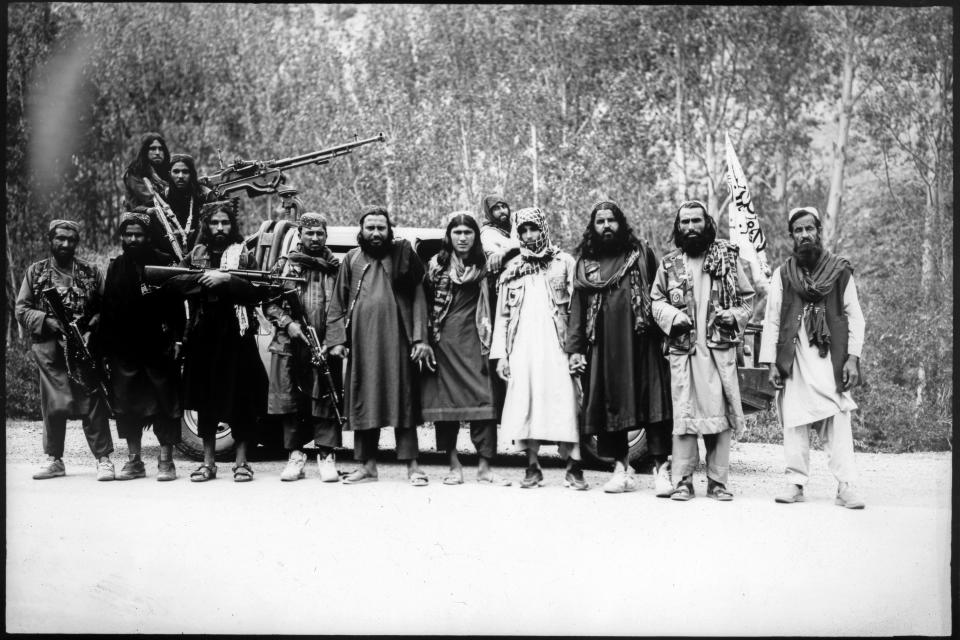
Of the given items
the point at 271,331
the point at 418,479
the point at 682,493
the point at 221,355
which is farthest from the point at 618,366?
the point at 221,355

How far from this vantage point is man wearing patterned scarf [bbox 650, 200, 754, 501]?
6.21 metres

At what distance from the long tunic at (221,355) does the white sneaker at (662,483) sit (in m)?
2.85

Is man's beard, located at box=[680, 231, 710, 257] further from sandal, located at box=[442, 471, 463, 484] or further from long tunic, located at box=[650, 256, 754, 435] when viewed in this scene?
sandal, located at box=[442, 471, 463, 484]

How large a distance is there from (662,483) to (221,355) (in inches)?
125

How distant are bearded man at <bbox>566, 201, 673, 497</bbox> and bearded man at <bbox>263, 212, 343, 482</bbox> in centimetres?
176

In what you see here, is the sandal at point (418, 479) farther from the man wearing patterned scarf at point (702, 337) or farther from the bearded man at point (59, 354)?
the bearded man at point (59, 354)

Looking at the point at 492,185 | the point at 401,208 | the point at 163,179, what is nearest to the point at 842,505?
the point at 163,179

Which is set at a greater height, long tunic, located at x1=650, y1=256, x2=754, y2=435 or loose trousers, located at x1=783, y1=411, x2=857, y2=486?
long tunic, located at x1=650, y1=256, x2=754, y2=435

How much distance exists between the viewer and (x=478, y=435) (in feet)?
22.3

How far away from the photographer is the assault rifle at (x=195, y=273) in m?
6.68

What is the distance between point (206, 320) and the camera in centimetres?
681

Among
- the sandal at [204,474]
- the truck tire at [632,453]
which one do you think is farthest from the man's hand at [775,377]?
the sandal at [204,474]

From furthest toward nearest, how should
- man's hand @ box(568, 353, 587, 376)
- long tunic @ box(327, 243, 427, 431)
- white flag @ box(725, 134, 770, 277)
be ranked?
white flag @ box(725, 134, 770, 277) → long tunic @ box(327, 243, 427, 431) → man's hand @ box(568, 353, 587, 376)

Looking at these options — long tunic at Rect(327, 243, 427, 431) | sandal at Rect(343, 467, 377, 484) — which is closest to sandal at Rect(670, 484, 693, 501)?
long tunic at Rect(327, 243, 427, 431)
